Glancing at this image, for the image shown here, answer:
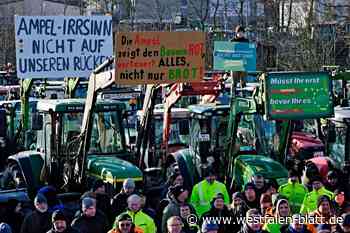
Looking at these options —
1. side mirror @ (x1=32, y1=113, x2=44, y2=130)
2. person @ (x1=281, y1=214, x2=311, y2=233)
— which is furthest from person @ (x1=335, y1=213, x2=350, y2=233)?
side mirror @ (x1=32, y1=113, x2=44, y2=130)

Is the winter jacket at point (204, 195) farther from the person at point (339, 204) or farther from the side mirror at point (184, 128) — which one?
the side mirror at point (184, 128)

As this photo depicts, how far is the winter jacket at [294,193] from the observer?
1191 cm

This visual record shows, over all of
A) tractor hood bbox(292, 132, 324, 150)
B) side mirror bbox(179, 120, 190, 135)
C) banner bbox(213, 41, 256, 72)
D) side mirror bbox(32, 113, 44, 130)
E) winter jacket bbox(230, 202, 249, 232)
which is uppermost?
banner bbox(213, 41, 256, 72)

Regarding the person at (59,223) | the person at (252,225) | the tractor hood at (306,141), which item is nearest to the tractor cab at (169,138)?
the tractor hood at (306,141)

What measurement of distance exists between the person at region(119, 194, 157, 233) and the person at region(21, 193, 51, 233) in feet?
3.63

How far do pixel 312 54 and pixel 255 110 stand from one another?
18.6 metres

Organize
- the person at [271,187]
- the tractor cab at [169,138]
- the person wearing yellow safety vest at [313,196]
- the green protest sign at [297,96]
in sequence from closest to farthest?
1. the person wearing yellow safety vest at [313,196]
2. the person at [271,187]
3. the green protest sign at [297,96]
4. the tractor cab at [169,138]

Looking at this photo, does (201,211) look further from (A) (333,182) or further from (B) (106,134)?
(B) (106,134)

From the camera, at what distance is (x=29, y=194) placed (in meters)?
12.9

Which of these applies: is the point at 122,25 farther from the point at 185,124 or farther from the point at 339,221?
the point at 339,221

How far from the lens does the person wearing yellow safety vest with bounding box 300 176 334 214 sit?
11102 millimetres

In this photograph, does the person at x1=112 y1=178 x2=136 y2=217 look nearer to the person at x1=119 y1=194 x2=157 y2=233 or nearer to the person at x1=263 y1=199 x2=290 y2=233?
the person at x1=119 y1=194 x2=157 y2=233

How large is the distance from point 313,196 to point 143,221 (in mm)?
2905

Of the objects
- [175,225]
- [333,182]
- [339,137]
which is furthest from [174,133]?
[175,225]
